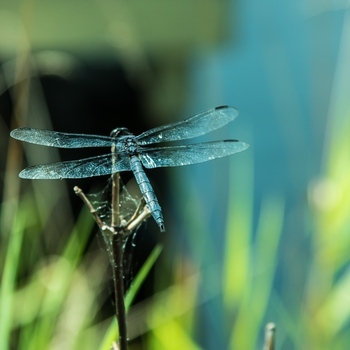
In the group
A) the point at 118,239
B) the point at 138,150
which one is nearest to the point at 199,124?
the point at 138,150

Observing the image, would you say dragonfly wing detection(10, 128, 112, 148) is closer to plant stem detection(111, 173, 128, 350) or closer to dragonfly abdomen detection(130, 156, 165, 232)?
dragonfly abdomen detection(130, 156, 165, 232)

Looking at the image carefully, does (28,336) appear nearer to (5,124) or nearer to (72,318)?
(72,318)

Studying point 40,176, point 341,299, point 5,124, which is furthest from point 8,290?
point 5,124

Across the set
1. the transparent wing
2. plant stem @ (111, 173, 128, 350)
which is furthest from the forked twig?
the transparent wing

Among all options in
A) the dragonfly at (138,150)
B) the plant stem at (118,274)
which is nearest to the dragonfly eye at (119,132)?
the dragonfly at (138,150)

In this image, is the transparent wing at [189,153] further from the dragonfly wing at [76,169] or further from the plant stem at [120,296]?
the plant stem at [120,296]

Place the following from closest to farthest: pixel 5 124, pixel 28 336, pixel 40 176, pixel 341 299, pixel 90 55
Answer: pixel 40 176 → pixel 28 336 → pixel 341 299 → pixel 5 124 → pixel 90 55

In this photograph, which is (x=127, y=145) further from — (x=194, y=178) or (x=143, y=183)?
(x=194, y=178)
